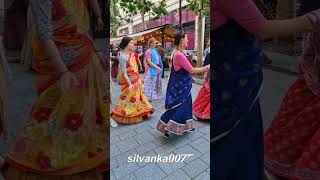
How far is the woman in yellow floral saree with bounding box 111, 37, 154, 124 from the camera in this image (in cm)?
150

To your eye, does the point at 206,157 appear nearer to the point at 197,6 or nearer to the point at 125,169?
the point at 125,169

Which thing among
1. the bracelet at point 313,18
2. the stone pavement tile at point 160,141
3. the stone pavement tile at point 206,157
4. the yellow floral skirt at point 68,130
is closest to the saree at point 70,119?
the yellow floral skirt at point 68,130

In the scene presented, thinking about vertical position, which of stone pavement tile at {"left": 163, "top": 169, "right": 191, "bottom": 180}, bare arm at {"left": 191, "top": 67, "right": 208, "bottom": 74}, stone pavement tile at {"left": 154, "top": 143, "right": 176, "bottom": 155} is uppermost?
bare arm at {"left": 191, "top": 67, "right": 208, "bottom": 74}

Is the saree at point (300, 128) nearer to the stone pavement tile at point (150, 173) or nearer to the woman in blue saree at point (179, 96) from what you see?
the woman in blue saree at point (179, 96)

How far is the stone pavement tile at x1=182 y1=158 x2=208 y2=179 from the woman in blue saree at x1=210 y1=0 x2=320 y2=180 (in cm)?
6

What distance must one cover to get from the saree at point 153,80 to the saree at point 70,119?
0.20m

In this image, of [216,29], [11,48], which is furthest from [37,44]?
[216,29]

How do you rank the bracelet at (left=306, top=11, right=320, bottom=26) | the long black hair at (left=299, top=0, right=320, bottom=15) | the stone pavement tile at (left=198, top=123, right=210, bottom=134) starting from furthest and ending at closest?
the stone pavement tile at (left=198, top=123, right=210, bottom=134), the long black hair at (left=299, top=0, right=320, bottom=15), the bracelet at (left=306, top=11, right=320, bottom=26)

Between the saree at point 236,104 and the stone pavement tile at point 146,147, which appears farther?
the stone pavement tile at point 146,147

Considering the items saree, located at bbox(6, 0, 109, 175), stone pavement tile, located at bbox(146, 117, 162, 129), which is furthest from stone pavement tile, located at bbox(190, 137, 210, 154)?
saree, located at bbox(6, 0, 109, 175)

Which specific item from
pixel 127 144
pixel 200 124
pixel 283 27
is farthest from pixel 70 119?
pixel 283 27

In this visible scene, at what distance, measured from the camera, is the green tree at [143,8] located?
1.50m

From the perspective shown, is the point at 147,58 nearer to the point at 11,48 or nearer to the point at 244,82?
the point at 244,82

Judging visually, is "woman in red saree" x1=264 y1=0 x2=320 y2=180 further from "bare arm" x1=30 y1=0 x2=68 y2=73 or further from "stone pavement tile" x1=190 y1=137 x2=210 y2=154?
"bare arm" x1=30 y1=0 x2=68 y2=73
